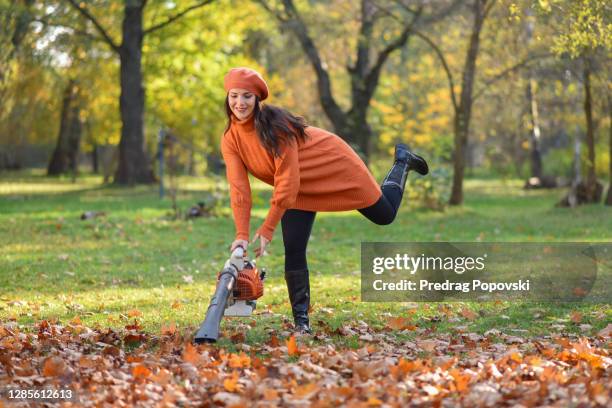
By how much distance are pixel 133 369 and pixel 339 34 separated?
1890 cm

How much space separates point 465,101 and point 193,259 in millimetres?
9906

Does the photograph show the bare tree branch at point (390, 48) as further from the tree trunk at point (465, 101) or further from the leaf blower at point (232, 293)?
the leaf blower at point (232, 293)

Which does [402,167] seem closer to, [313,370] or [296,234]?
[296,234]

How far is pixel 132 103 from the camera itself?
26.3 metres

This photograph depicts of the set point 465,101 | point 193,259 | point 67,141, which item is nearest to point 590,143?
point 465,101

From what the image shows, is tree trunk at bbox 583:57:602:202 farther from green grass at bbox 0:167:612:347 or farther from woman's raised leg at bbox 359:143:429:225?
woman's raised leg at bbox 359:143:429:225

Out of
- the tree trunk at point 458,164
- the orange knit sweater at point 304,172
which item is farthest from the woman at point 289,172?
the tree trunk at point 458,164

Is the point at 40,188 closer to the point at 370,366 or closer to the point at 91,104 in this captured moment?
the point at 91,104

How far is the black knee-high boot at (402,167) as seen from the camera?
7398mm

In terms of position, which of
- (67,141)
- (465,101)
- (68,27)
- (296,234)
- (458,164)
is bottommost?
(296,234)

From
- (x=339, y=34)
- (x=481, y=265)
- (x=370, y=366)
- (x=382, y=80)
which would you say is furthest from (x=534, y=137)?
(x=370, y=366)

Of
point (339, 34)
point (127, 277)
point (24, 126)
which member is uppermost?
point (339, 34)

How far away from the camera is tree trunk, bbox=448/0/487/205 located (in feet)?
61.2

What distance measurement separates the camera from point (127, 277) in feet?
34.6
